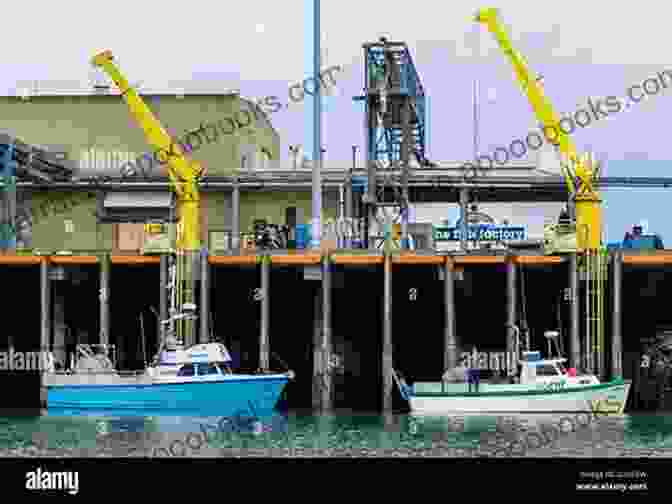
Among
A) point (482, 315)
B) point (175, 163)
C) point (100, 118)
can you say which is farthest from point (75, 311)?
point (482, 315)

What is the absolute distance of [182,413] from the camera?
44.9 metres

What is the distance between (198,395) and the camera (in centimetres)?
4516

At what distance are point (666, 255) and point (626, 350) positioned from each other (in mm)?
9056

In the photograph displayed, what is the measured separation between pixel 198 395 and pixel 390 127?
59.9 feet

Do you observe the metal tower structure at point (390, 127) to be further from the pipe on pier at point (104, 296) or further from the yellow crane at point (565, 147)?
the pipe on pier at point (104, 296)

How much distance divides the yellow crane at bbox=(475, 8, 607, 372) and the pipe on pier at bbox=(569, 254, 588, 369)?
55 cm

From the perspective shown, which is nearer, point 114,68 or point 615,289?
point 615,289

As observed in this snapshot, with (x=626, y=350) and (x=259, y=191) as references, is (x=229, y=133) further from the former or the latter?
(x=626, y=350)

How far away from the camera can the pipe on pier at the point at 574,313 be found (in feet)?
151

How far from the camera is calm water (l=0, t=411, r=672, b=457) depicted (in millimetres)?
30906

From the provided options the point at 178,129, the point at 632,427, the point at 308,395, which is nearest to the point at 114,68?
the point at 178,129

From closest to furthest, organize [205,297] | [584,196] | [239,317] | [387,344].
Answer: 1. [387,344]
2. [205,297]
3. [584,196]
4. [239,317]

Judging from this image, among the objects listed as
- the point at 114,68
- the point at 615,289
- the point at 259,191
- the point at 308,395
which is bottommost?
the point at 308,395

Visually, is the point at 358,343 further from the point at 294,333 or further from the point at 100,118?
the point at 100,118
